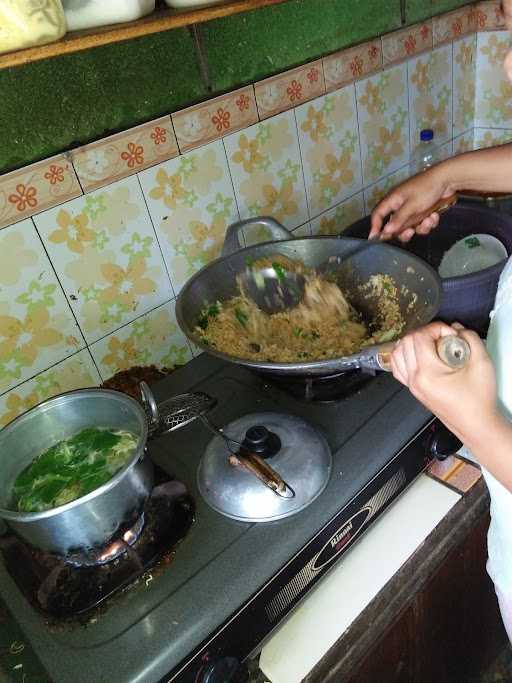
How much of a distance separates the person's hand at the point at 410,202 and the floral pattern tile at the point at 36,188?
0.58 metres

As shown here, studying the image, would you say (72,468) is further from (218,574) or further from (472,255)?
(472,255)

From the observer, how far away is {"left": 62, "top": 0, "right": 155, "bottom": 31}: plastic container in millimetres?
672

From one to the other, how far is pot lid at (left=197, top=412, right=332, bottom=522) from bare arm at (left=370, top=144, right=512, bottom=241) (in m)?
0.47

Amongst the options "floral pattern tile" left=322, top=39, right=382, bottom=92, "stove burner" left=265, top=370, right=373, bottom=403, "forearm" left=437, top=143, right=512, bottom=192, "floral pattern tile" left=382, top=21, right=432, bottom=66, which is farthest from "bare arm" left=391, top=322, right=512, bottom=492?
"floral pattern tile" left=382, top=21, right=432, bottom=66

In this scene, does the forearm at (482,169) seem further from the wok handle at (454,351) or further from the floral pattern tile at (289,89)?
the wok handle at (454,351)

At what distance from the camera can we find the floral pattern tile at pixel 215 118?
1027 millimetres

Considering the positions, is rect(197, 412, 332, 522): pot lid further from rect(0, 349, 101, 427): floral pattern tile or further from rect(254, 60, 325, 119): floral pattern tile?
rect(254, 60, 325, 119): floral pattern tile

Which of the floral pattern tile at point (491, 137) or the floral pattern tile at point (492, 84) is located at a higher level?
the floral pattern tile at point (492, 84)

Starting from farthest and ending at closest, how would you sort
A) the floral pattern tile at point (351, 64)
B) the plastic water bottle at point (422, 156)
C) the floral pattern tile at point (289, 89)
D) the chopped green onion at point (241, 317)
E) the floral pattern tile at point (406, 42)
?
the plastic water bottle at point (422, 156) → the floral pattern tile at point (406, 42) → the floral pattern tile at point (351, 64) → the floral pattern tile at point (289, 89) → the chopped green onion at point (241, 317)

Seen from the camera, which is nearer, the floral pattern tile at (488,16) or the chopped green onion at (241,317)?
the chopped green onion at (241,317)

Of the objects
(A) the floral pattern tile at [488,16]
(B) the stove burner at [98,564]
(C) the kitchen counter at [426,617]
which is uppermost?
(A) the floral pattern tile at [488,16]

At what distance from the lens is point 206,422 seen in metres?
0.85

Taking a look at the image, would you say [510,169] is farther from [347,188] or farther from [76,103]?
[76,103]

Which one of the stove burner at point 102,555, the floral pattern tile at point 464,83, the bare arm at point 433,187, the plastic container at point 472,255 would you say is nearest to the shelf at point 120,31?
the bare arm at point 433,187
